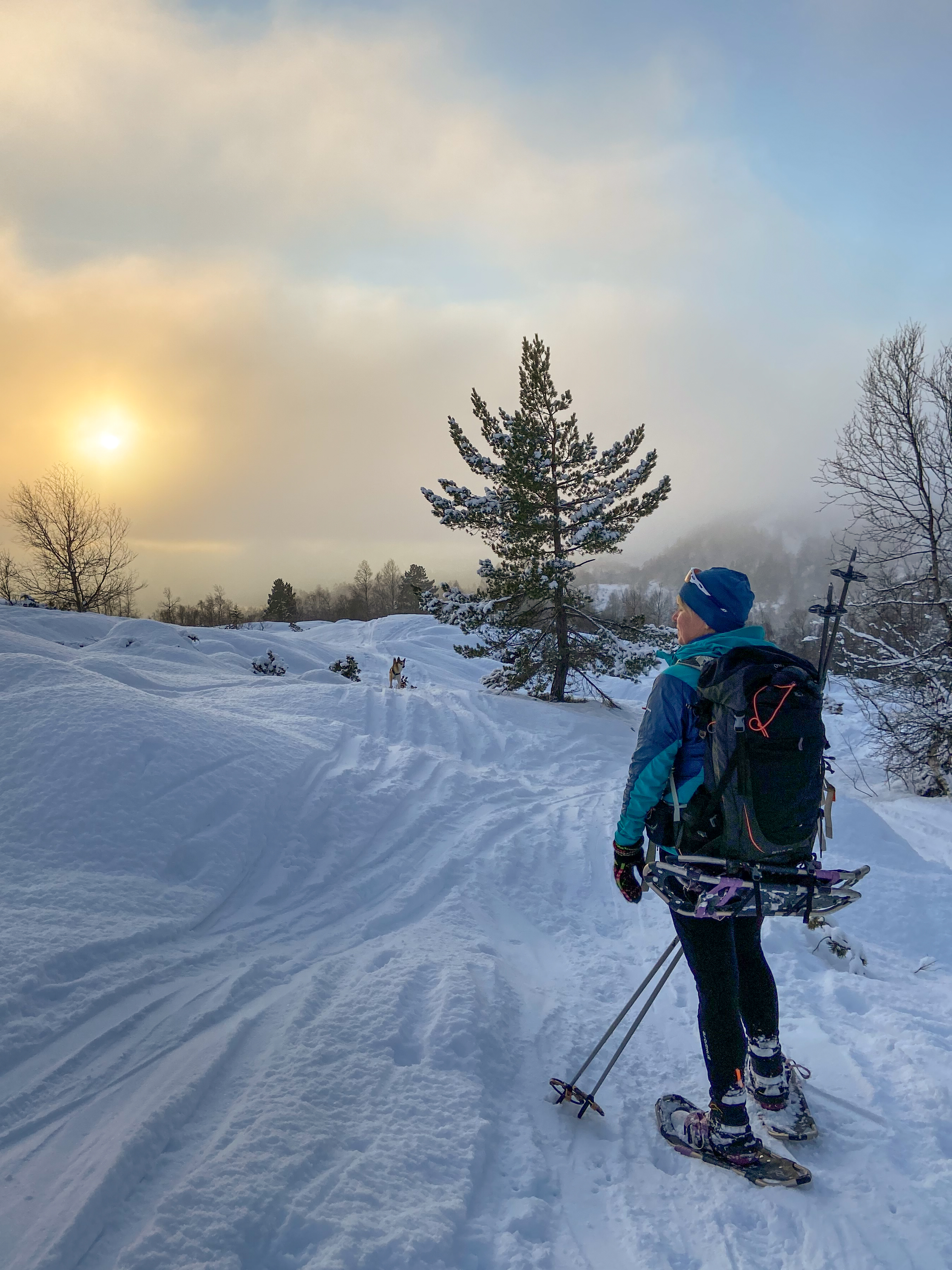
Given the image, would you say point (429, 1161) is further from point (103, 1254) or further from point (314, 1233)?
point (103, 1254)

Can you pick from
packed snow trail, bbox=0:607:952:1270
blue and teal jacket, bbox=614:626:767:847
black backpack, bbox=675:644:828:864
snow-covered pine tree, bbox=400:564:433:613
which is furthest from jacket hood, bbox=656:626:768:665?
snow-covered pine tree, bbox=400:564:433:613

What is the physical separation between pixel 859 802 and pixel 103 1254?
25.5ft

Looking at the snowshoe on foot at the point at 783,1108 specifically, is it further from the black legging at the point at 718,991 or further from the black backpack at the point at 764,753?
the black backpack at the point at 764,753

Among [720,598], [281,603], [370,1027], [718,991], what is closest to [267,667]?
[370,1027]

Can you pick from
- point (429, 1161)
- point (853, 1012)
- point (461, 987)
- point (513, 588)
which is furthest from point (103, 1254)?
point (513, 588)

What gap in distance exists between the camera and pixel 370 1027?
3.19 m

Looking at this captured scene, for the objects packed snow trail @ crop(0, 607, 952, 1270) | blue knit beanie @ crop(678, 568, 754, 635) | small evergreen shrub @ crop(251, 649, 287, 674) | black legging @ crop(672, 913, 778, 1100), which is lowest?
packed snow trail @ crop(0, 607, 952, 1270)

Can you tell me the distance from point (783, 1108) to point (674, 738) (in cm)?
167

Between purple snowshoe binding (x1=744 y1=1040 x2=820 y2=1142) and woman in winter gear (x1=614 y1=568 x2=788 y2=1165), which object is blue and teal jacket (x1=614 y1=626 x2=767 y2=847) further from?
purple snowshoe binding (x1=744 y1=1040 x2=820 y2=1142)

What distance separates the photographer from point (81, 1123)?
2.56m

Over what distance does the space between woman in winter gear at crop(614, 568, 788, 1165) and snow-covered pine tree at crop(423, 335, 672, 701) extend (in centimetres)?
1143

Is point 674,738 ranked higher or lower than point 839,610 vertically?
lower

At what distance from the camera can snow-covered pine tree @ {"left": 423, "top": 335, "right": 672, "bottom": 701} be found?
46.1ft

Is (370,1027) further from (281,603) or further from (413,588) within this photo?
(281,603)
